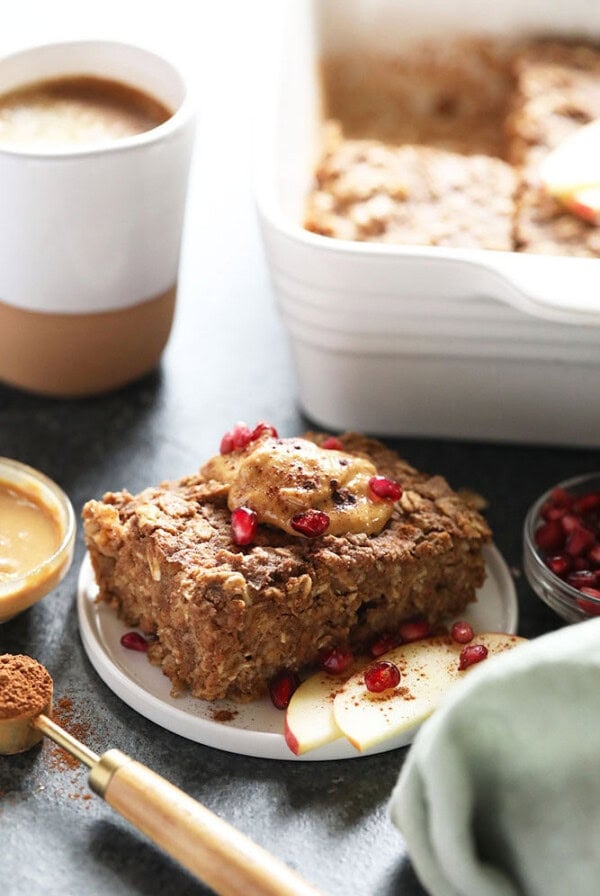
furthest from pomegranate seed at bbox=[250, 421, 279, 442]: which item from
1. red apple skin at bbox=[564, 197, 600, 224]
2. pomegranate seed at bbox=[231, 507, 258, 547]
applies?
red apple skin at bbox=[564, 197, 600, 224]

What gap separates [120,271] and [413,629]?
1.17 metres

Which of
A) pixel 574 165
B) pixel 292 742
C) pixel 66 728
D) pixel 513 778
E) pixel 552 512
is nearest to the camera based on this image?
pixel 513 778

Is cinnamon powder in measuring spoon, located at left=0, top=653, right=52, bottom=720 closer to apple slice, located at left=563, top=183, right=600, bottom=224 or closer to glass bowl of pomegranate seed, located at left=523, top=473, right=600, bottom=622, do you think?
glass bowl of pomegranate seed, located at left=523, top=473, right=600, bottom=622

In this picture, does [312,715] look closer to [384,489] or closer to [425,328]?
[384,489]

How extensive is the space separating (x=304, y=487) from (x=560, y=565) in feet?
1.96

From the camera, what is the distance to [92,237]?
9.71ft

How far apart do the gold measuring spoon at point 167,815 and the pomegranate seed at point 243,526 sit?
0.46 metres

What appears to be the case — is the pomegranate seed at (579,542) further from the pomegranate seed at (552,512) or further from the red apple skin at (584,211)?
the red apple skin at (584,211)

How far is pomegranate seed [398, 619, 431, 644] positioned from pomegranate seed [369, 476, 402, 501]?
0.86 ft

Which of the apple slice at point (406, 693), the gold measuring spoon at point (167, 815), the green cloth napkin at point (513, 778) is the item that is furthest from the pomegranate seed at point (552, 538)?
the gold measuring spoon at point (167, 815)

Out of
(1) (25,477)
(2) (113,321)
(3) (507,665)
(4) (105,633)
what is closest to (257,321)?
(2) (113,321)

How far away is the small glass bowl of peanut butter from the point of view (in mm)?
2553

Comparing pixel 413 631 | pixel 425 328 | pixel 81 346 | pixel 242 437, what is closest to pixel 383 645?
pixel 413 631

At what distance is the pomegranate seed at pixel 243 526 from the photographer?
243 centimetres
